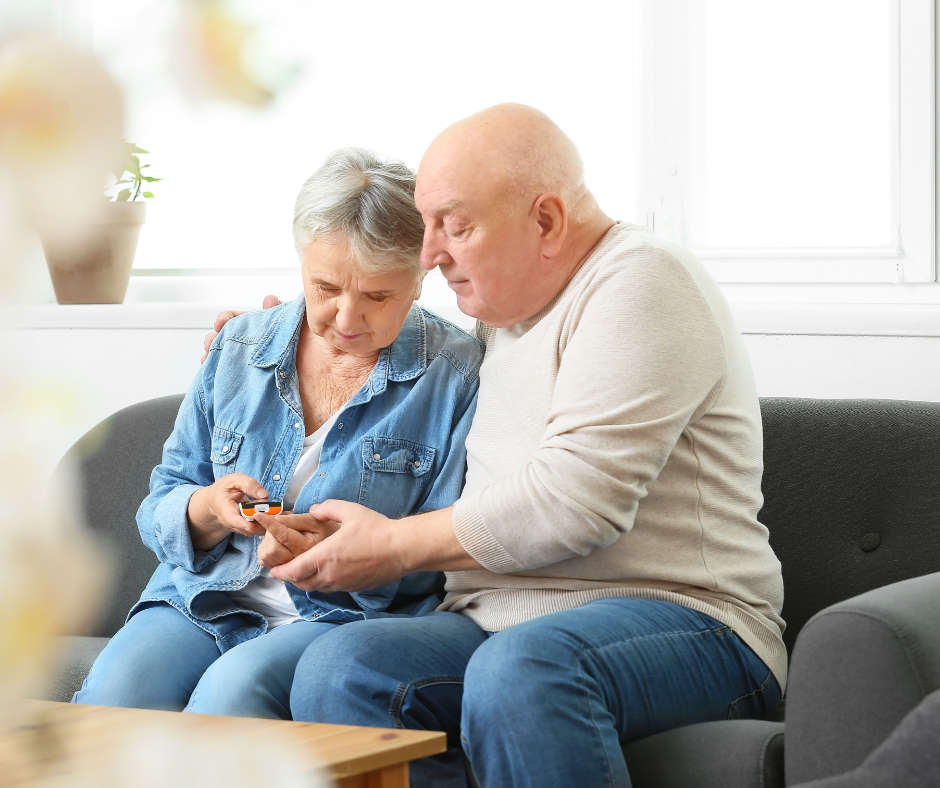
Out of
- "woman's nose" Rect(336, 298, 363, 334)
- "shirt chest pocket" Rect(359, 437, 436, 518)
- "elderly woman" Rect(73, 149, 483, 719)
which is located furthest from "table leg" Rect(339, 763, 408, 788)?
"woman's nose" Rect(336, 298, 363, 334)

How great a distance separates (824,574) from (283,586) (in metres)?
0.89

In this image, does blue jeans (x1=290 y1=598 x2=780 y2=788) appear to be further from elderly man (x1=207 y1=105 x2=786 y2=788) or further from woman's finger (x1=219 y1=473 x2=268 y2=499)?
woman's finger (x1=219 y1=473 x2=268 y2=499)

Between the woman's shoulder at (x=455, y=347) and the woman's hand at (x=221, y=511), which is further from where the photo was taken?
the woman's shoulder at (x=455, y=347)

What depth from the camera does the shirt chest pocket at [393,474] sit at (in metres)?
1.58

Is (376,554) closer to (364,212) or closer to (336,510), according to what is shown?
(336,510)

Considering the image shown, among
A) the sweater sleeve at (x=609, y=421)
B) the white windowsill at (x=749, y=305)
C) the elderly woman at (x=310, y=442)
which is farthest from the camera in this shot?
the white windowsill at (x=749, y=305)

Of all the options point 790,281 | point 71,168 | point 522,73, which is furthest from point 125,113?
point 522,73

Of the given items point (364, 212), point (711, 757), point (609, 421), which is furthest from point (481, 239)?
point (711, 757)

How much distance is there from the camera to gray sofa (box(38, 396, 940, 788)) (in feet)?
3.41

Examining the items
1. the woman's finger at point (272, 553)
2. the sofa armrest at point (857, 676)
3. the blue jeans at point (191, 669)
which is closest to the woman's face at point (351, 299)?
the woman's finger at point (272, 553)

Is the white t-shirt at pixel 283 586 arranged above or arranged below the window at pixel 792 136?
below

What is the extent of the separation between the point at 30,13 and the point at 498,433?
1361 millimetres

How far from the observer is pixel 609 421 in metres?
1.31

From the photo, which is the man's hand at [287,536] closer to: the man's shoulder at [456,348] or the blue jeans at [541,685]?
the blue jeans at [541,685]
